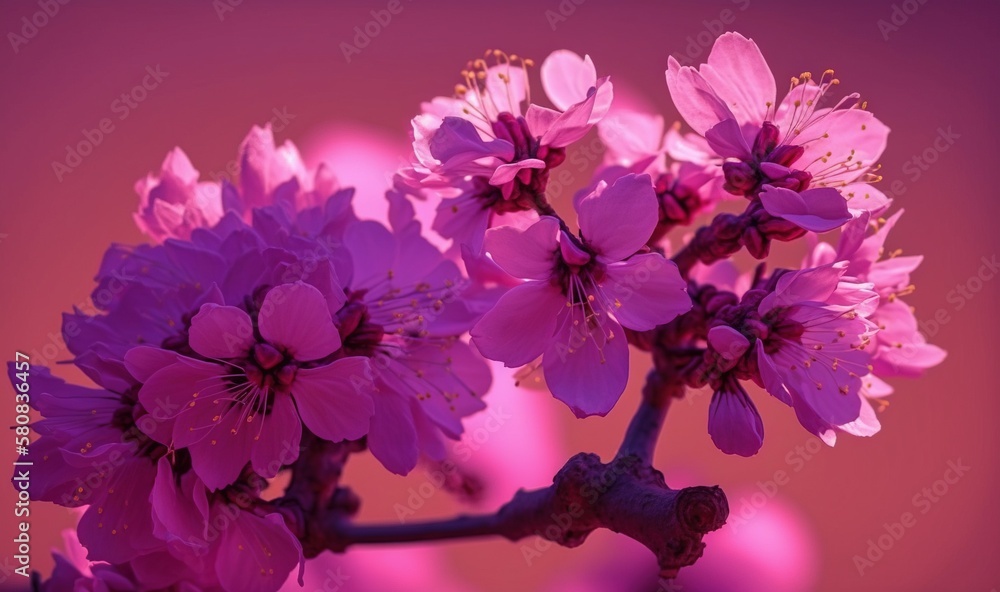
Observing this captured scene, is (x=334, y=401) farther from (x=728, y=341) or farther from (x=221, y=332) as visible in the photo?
(x=728, y=341)

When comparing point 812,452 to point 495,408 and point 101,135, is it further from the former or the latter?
point 101,135

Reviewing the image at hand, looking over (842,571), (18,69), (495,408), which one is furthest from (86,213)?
(842,571)

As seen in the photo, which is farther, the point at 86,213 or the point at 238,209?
the point at 86,213

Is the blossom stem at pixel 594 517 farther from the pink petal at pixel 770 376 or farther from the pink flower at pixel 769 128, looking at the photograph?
the pink flower at pixel 769 128

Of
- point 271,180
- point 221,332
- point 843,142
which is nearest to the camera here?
point 221,332

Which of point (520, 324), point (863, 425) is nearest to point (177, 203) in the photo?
point (520, 324)

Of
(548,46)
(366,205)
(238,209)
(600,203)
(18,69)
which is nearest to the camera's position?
(600,203)

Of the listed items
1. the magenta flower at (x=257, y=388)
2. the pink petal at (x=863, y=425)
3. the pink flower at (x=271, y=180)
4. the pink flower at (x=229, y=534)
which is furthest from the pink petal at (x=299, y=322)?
the pink petal at (x=863, y=425)
